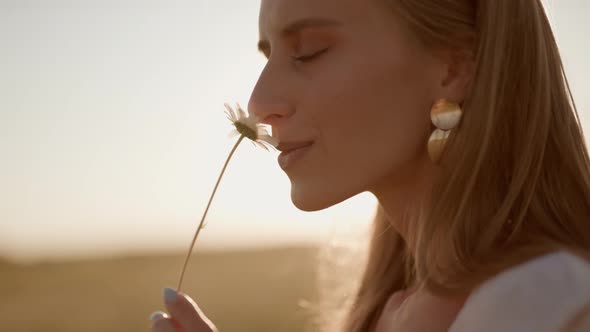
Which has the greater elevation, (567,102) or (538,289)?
(567,102)

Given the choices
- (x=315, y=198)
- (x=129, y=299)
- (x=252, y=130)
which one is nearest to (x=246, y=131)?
(x=252, y=130)

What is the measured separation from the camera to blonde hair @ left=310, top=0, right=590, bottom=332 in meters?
1.84

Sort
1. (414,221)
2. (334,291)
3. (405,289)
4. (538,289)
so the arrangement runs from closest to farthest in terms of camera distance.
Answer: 1. (538,289)
2. (414,221)
3. (405,289)
4. (334,291)

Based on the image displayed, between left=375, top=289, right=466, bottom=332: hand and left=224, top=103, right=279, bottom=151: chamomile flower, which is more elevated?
left=224, top=103, right=279, bottom=151: chamomile flower

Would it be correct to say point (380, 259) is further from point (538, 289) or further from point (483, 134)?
point (538, 289)

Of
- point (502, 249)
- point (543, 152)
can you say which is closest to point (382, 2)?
point (543, 152)

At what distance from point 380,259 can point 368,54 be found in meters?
1.03

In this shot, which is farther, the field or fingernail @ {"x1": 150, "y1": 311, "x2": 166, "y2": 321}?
the field

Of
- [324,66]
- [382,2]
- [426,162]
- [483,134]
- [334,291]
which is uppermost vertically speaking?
[382,2]

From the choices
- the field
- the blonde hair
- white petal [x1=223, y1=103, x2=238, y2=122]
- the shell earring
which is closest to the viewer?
the blonde hair

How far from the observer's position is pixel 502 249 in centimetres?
180

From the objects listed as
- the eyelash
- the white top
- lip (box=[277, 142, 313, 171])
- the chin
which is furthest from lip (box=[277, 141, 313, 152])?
the white top

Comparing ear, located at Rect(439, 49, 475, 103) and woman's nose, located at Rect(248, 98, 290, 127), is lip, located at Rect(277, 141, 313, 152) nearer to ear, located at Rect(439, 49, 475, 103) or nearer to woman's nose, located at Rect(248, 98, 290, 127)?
woman's nose, located at Rect(248, 98, 290, 127)

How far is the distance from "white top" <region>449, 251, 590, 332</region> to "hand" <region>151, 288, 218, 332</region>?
74 centimetres
